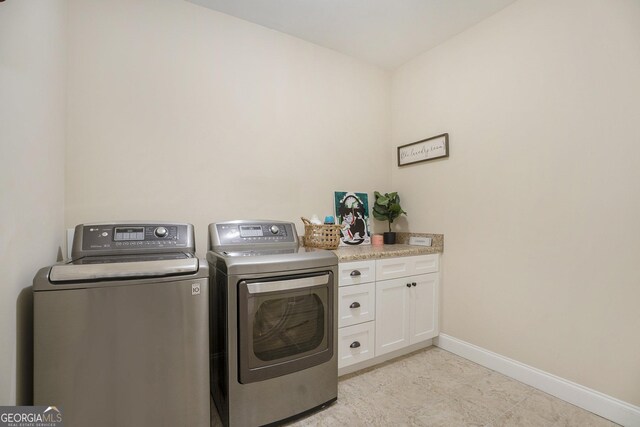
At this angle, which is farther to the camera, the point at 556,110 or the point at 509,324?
the point at 509,324

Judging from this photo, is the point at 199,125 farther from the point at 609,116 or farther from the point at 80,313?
the point at 609,116

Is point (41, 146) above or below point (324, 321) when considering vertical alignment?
above

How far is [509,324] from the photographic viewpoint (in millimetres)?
1997

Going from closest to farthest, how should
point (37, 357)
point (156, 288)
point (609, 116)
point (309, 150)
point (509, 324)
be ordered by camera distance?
point (37, 357) < point (156, 288) < point (609, 116) < point (509, 324) < point (309, 150)

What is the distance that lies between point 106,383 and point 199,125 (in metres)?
1.58

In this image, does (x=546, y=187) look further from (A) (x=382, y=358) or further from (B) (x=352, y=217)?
(A) (x=382, y=358)

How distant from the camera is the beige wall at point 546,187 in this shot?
60.6 inches

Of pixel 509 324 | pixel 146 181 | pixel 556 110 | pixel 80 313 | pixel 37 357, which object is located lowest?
pixel 509 324

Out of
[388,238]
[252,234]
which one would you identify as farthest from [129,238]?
[388,238]

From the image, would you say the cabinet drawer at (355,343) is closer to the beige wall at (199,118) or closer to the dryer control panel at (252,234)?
the dryer control panel at (252,234)

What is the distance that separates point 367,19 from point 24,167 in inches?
91.3

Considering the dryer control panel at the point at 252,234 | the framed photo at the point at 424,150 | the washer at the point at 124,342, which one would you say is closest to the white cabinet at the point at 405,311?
the dryer control panel at the point at 252,234

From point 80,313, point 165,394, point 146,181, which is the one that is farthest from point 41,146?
point 165,394

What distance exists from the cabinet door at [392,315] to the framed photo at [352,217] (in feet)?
2.06
